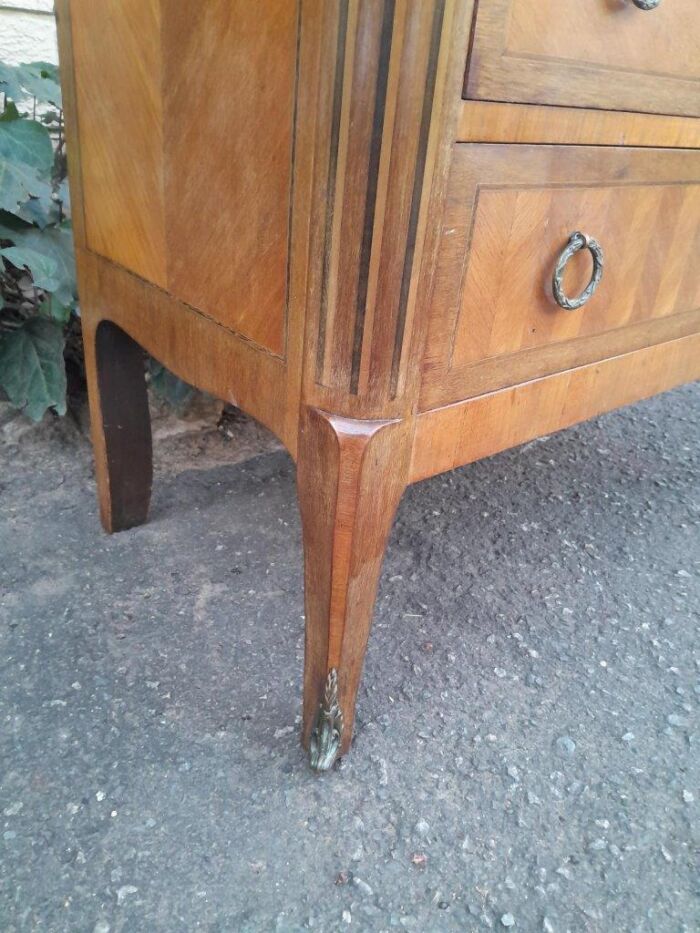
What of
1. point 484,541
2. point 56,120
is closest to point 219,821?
point 484,541

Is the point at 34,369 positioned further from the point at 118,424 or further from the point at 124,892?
the point at 124,892

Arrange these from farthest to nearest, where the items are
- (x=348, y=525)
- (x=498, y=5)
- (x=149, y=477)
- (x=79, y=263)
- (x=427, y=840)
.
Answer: (x=149, y=477) → (x=79, y=263) → (x=427, y=840) → (x=348, y=525) → (x=498, y=5)

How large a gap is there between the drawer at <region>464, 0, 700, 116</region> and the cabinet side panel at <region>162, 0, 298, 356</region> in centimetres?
16

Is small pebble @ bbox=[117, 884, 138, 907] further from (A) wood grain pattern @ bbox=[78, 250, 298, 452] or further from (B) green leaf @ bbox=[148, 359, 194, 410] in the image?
(B) green leaf @ bbox=[148, 359, 194, 410]

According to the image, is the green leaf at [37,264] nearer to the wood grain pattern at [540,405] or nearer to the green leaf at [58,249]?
the green leaf at [58,249]

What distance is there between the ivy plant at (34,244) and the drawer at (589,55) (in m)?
0.92

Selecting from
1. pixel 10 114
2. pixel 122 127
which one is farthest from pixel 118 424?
pixel 10 114

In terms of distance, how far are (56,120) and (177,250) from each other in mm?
928

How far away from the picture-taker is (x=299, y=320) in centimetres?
66

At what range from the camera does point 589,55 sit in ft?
2.16

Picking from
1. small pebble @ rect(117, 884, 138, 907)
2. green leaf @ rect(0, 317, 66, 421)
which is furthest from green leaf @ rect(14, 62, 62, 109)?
small pebble @ rect(117, 884, 138, 907)

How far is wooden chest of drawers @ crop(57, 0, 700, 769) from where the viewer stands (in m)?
0.58

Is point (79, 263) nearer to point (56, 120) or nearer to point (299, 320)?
point (299, 320)

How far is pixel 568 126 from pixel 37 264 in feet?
3.05
